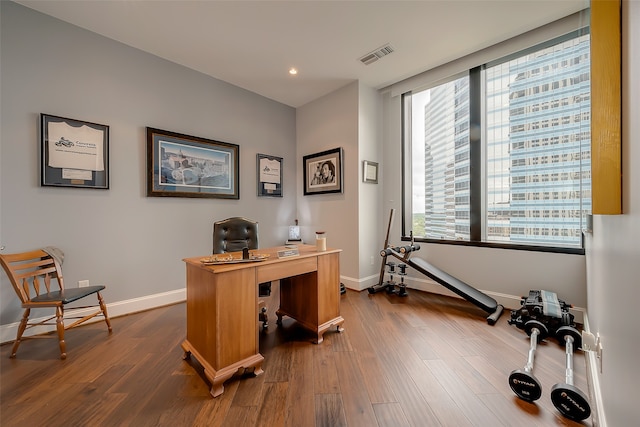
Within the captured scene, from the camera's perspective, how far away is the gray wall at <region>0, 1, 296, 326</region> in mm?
2242

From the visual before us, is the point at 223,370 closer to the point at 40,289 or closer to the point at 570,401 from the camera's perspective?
the point at 570,401

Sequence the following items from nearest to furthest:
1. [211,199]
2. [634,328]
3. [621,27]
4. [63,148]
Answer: [634,328] → [621,27] → [63,148] → [211,199]

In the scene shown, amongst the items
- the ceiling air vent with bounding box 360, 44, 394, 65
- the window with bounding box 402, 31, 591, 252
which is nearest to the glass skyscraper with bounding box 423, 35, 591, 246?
the window with bounding box 402, 31, 591, 252

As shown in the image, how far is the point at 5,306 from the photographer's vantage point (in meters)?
2.20

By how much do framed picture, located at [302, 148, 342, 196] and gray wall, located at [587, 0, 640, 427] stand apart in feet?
9.95

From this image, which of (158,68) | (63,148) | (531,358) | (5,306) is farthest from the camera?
(158,68)

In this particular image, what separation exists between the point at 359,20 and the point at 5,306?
4.31 m

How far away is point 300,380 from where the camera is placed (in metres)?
1.72

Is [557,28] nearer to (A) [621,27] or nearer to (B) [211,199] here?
(A) [621,27]

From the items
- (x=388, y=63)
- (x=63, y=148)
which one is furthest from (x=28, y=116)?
(x=388, y=63)

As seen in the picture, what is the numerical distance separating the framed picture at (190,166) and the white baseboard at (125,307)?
127cm

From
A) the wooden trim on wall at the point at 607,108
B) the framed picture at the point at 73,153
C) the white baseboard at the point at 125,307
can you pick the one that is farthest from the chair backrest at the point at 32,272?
the wooden trim on wall at the point at 607,108

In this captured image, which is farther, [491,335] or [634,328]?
[491,335]

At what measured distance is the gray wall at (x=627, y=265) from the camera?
0.84 meters
